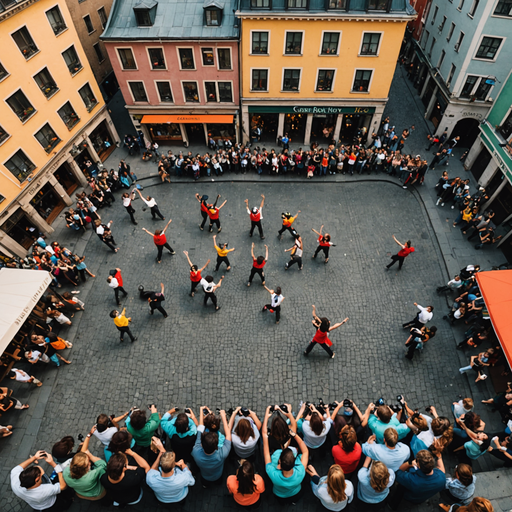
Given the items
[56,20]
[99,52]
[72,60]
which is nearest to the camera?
[56,20]

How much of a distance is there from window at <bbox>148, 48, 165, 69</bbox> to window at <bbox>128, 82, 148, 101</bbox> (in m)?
1.71

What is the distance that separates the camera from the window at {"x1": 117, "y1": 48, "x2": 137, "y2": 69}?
21359mm

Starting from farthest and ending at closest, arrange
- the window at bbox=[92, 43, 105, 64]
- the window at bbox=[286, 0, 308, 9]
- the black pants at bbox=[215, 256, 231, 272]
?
the window at bbox=[92, 43, 105, 64], the window at bbox=[286, 0, 308, 9], the black pants at bbox=[215, 256, 231, 272]

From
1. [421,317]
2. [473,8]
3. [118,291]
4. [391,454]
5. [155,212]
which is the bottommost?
[118,291]

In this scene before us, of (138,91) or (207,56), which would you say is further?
(138,91)

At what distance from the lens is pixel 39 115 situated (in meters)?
18.3

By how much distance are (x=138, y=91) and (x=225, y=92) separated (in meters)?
6.15

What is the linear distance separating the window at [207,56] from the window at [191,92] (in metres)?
1.62

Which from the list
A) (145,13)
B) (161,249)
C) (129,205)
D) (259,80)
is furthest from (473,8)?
(129,205)

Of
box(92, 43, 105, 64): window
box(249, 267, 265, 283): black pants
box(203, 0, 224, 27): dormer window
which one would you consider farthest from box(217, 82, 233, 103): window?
box(249, 267, 265, 283): black pants

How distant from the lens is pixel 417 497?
798 cm

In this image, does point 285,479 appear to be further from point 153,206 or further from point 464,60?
point 464,60

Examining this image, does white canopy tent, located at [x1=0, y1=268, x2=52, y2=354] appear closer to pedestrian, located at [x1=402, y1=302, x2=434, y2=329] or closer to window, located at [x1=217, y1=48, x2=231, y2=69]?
pedestrian, located at [x1=402, y1=302, x2=434, y2=329]

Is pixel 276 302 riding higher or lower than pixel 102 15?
lower
